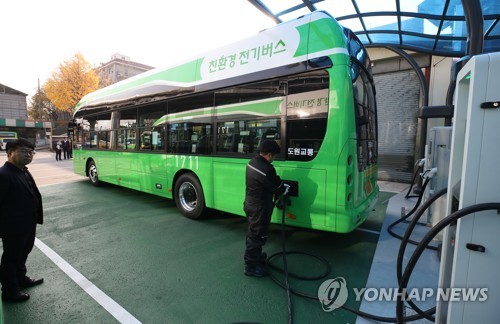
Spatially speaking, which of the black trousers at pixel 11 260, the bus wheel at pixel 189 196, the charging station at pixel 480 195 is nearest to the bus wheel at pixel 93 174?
the bus wheel at pixel 189 196

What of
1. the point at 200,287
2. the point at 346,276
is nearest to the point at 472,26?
the point at 346,276

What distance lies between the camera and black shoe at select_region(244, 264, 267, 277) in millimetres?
3211

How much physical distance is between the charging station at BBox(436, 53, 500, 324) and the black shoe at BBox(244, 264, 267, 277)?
6.32 feet

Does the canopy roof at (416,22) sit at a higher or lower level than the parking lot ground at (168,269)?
higher

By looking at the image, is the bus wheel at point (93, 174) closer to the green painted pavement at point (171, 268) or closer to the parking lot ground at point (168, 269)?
the green painted pavement at point (171, 268)

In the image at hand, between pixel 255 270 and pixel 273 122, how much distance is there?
2161 millimetres

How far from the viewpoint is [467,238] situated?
173 centimetres

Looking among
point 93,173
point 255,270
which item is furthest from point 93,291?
point 93,173

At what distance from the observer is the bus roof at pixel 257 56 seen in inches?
135

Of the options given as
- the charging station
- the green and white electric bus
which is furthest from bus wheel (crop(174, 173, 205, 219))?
the charging station

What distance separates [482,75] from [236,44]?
3.70m

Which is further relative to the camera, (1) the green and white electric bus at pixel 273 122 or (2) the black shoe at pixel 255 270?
(1) the green and white electric bus at pixel 273 122

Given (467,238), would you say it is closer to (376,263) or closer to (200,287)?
(376,263)

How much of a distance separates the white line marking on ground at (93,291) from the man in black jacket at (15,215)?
521mm
